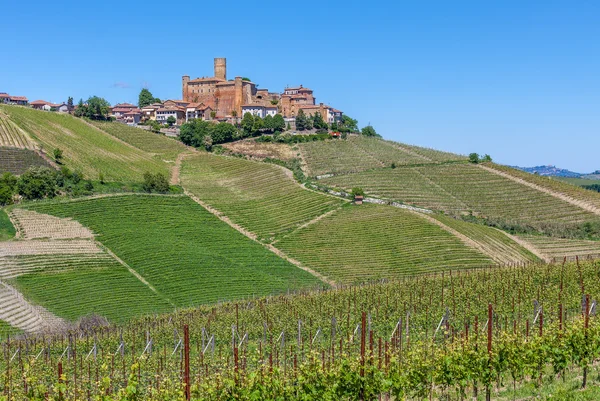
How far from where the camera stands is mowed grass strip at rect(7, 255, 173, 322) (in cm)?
3931

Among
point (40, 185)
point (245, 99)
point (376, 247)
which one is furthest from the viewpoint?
point (245, 99)

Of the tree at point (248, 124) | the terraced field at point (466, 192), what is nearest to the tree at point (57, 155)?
the terraced field at point (466, 192)

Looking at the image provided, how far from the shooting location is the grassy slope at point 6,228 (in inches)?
1956

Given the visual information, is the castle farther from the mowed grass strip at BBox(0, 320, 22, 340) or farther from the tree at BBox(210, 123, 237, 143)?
the mowed grass strip at BBox(0, 320, 22, 340)

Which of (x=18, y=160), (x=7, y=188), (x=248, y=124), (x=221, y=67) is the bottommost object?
(x=7, y=188)

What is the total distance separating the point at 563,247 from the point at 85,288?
36022 millimetres

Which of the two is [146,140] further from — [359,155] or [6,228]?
[6,228]

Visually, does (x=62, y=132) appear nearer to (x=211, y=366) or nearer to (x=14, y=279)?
(x=14, y=279)

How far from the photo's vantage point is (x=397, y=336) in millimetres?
27266

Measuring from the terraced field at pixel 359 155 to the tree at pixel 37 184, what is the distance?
98.0ft

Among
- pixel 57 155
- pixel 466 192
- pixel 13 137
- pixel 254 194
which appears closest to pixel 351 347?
pixel 254 194

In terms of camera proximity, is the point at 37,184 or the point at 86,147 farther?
the point at 86,147

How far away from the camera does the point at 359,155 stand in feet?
315

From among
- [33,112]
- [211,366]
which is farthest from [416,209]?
[33,112]
